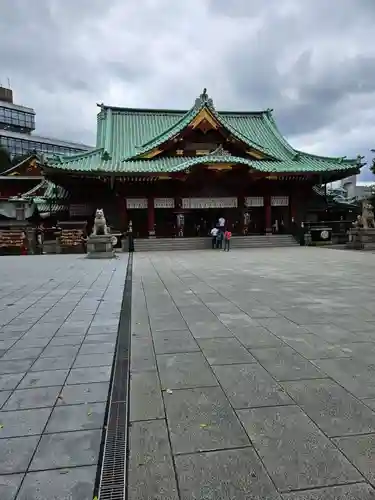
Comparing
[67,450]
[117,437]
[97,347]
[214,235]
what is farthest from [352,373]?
[214,235]

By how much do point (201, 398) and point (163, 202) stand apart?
78.5ft

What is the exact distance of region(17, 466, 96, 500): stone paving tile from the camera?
2.18m

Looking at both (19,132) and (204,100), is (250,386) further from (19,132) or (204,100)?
(19,132)

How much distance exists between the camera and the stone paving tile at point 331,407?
9.32 feet

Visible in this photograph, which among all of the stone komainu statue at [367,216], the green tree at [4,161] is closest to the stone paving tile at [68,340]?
the stone komainu statue at [367,216]

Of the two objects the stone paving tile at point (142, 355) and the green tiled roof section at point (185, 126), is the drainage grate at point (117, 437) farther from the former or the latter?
the green tiled roof section at point (185, 126)

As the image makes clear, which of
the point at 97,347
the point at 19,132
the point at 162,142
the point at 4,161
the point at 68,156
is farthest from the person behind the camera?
the point at 19,132

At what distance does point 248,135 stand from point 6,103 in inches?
2314

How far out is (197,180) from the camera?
26.7 meters

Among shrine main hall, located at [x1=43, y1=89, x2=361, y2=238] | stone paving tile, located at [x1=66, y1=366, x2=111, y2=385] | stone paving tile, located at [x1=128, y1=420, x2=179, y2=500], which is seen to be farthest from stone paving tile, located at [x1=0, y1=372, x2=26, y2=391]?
shrine main hall, located at [x1=43, y1=89, x2=361, y2=238]

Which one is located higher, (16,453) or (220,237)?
(220,237)

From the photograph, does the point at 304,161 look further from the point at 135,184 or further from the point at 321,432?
the point at 321,432

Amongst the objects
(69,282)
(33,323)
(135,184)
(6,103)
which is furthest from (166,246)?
(6,103)

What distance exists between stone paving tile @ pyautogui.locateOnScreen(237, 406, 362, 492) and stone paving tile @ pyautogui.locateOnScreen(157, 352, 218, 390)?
2.30ft
